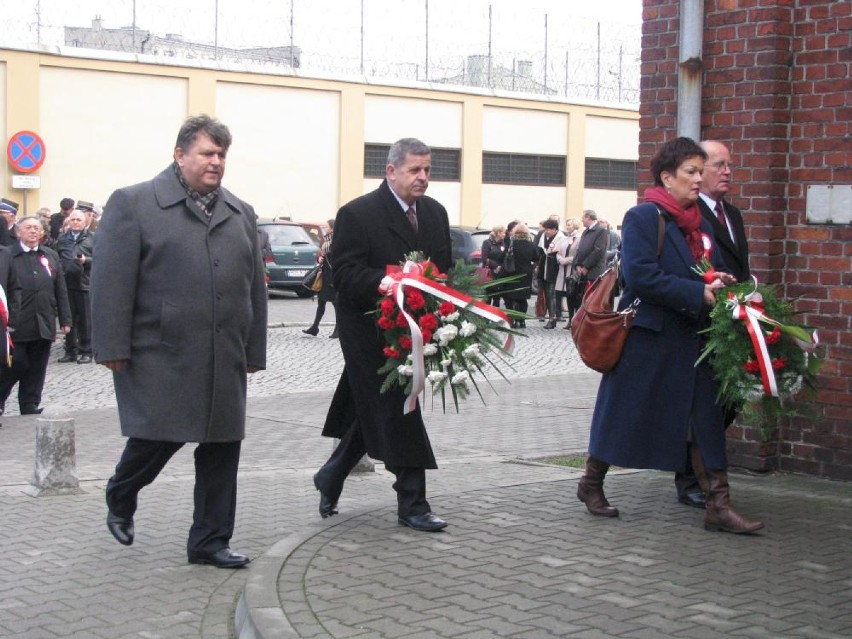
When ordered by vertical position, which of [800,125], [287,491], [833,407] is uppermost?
[800,125]

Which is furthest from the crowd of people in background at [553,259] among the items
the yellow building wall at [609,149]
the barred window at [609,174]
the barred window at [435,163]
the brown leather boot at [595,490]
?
the barred window at [609,174]

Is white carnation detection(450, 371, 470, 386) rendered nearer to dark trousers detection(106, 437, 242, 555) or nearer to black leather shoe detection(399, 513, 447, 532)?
black leather shoe detection(399, 513, 447, 532)

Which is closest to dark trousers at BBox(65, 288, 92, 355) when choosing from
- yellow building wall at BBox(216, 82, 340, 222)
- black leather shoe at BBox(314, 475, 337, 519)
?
black leather shoe at BBox(314, 475, 337, 519)

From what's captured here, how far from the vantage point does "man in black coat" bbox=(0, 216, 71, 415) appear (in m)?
12.5

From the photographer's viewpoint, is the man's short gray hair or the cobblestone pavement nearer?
the cobblestone pavement

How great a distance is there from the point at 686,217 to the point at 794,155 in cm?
170

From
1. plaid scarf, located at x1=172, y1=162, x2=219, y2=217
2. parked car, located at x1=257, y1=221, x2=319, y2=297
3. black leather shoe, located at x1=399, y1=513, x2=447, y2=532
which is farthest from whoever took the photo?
parked car, located at x1=257, y1=221, x2=319, y2=297

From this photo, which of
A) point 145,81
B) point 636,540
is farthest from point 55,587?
point 145,81

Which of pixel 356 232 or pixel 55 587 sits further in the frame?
pixel 356 232

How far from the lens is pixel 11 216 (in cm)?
1945

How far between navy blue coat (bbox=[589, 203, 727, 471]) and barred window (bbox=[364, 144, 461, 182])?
105 ft

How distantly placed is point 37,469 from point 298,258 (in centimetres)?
2073

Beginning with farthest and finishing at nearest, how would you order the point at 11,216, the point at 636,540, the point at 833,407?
the point at 11,216
the point at 833,407
the point at 636,540

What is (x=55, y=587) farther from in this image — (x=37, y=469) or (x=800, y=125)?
(x=800, y=125)
